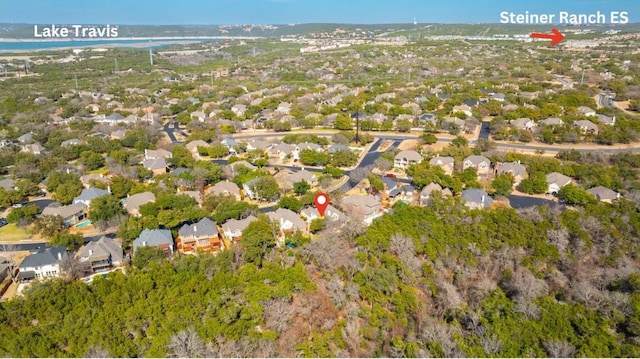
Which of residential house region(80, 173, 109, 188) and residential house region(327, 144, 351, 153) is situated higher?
residential house region(327, 144, 351, 153)

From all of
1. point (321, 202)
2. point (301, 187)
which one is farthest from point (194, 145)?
point (321, 202)

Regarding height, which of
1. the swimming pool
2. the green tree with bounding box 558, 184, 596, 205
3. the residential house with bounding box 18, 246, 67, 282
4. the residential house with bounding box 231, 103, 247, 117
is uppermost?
the residential house with bounding box 231, 103, 247, 117

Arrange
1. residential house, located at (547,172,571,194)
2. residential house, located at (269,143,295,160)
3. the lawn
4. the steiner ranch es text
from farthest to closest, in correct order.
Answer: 1. the steiner ranch es text
2. residential house, located at (269,143,295,160)
3. residential house, located at (547,172,571,194)
4. the lawn

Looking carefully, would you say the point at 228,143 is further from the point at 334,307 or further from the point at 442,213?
the point at 334,307

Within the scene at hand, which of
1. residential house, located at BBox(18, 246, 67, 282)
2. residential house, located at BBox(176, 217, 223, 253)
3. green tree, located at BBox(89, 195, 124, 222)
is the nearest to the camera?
residential house, located at BBox(18, 246, 67, 282)

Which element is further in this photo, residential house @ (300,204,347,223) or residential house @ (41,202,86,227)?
residential house @ (41,202,86,227)

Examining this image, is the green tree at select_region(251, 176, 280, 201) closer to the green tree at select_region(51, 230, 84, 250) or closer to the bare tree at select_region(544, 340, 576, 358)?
the green tree at select_region(51, 230, 84, 250)

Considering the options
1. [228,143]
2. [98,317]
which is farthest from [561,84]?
[98,317]

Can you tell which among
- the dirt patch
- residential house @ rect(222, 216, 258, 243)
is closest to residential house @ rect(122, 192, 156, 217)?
residential house @ rect(222, 216, 258, 243)
